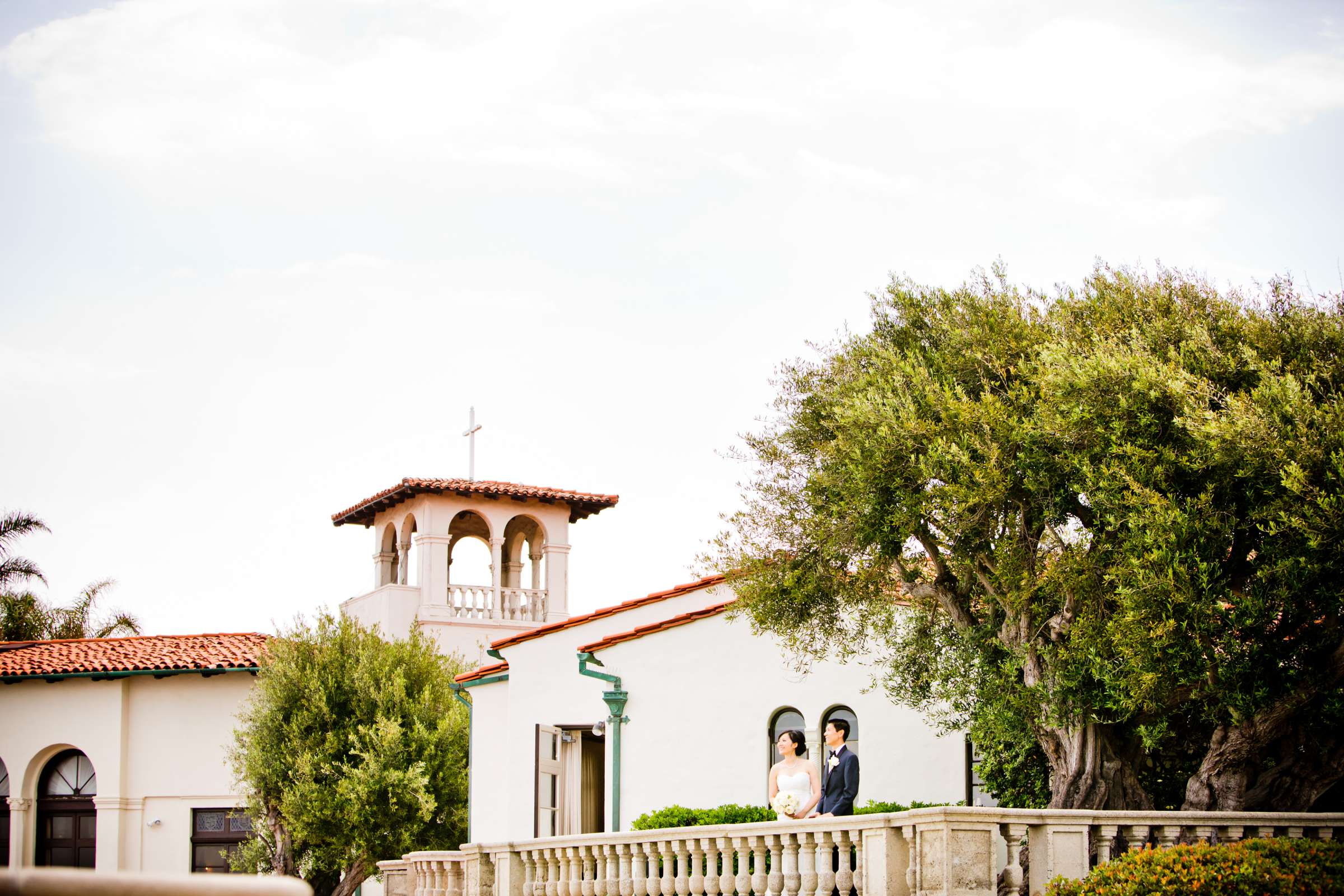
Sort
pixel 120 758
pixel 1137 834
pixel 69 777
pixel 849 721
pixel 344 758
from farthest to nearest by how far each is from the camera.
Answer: pixel 69 777 < pixel 120 758 < pixel 344 758 < pixel 849 721 < pixel 1137 834

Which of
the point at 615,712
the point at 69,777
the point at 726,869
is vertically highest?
the point at 615,712

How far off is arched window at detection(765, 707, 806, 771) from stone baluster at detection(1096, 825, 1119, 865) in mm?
7951

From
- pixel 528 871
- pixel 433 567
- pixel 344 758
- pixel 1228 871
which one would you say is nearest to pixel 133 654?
pixel 433 567

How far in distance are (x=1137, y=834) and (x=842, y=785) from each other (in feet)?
9.47

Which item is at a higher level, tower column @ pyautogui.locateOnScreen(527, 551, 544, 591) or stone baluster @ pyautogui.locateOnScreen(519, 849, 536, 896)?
tower column @ pyautogui.locateOnScreen(527, 551, 544, 591)

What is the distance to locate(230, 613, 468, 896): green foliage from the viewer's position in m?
24.7

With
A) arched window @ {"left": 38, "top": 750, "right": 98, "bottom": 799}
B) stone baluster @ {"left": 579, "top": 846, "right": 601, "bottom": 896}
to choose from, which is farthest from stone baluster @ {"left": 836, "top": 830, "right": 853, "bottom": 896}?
arched window @ {"left": 38, "top": 750, "right": 98, "bottom": 799}

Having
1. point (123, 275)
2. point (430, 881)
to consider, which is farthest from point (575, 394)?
point (430, 881)

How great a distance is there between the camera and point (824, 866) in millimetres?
11828

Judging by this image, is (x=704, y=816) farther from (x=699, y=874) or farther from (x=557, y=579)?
(x=557, y=579)

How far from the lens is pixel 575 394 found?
29203 millimetres

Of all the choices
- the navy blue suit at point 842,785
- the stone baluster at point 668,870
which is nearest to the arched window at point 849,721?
the navy blue suit at point 842,785

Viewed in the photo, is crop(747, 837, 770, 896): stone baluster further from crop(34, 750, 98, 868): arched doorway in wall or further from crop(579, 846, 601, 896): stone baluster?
crop(34, 750, 98, 868): arched doorway in wall

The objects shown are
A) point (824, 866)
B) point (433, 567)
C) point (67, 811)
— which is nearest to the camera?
point (824, 866)
